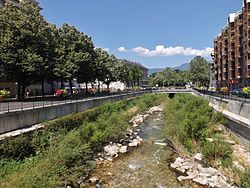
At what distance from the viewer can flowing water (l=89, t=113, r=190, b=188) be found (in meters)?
17.3

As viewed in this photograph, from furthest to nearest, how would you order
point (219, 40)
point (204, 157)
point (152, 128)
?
point (219, 40) → point (152, 128) → point (204, 157)

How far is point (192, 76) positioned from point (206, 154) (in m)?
122

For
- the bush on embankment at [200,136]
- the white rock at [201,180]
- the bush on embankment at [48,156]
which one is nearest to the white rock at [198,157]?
the bush on embankment at [200,136]

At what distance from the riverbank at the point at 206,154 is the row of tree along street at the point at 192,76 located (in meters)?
109

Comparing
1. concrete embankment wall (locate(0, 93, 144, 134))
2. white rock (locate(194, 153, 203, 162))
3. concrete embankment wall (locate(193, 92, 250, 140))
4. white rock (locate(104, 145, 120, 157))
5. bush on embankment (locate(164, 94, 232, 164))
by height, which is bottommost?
white rock (locate(104, 145, 120, 157))

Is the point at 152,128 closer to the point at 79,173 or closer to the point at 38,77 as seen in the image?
the point at 38,77

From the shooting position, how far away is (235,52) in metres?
74.8

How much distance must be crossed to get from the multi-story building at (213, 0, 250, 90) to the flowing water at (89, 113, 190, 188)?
156 ft

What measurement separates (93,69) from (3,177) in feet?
143

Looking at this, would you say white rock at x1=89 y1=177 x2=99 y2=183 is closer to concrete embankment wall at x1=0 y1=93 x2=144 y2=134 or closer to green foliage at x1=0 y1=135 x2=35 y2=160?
green foliage at x1=0 y1=135 x2=35 y2=160

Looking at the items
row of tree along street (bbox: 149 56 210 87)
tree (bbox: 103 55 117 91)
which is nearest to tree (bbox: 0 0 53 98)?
tree (bbox: 103 55 117 91)

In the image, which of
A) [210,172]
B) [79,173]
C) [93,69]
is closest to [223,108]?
[210,172]

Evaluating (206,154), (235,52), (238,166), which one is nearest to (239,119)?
(206,154)

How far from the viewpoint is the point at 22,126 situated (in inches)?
794
